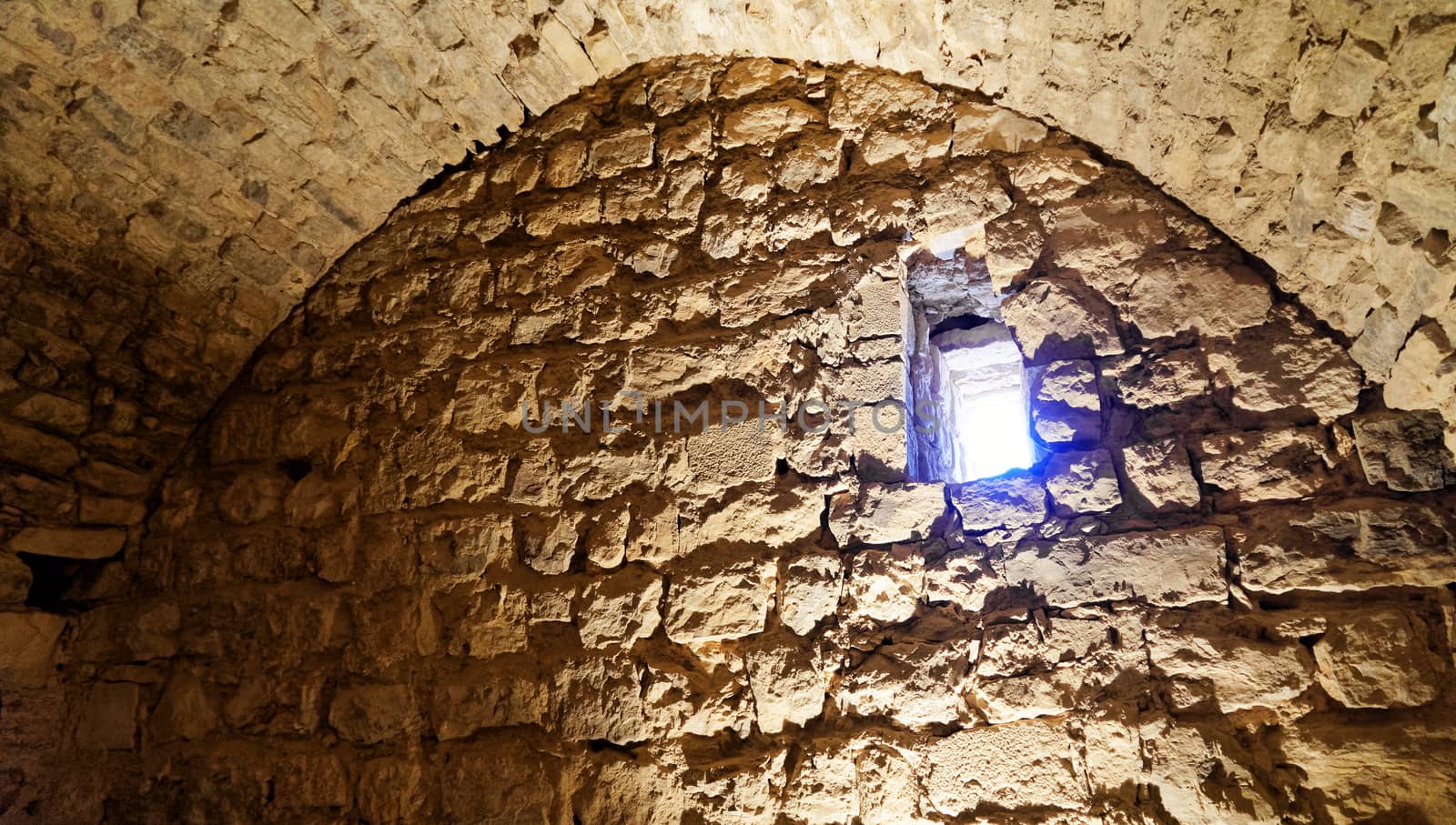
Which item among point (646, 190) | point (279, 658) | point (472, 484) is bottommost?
point (279, 658)

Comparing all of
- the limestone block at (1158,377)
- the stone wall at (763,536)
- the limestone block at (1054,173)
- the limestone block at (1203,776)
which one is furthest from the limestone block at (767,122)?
the limestone block at (1203,776)

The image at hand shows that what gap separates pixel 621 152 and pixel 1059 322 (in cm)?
152

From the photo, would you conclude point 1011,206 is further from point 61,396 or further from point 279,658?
point 61,396

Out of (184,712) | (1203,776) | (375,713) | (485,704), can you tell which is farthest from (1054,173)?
(184,712)

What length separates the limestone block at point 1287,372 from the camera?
2006mm

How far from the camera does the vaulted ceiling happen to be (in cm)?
170

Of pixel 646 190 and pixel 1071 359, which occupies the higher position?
pixel 646 190

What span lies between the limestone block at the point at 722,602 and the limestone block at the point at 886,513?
231 millimetres

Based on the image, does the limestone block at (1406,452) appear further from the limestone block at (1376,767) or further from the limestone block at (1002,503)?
the limestone block at (1002,503)

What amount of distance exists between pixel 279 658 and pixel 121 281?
4.46 ft

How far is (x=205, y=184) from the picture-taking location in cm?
276

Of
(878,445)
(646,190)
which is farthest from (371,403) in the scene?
(878,445)

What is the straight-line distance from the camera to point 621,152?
288 cm

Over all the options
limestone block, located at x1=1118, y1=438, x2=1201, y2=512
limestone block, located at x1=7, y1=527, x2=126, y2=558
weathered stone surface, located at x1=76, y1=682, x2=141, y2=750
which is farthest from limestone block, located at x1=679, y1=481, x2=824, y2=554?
limestone block, located at x1=7, y1=527, x2=126, y2=558
